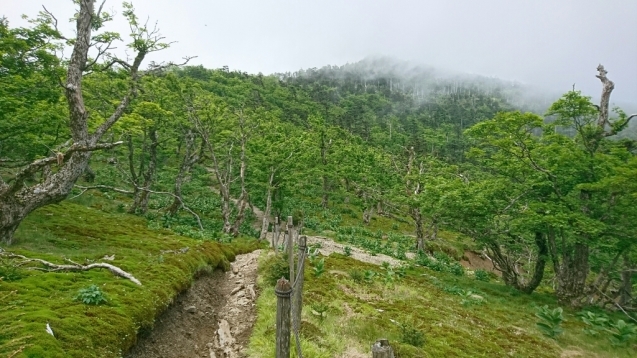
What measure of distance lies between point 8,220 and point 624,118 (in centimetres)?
2507

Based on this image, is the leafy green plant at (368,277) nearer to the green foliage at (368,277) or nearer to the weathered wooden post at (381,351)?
the green foliage at (368,277)

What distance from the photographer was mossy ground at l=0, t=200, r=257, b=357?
623 cm

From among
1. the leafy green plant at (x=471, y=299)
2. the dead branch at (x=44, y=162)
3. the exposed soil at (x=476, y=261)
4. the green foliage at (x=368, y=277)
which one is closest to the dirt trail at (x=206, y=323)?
the dead branch at (x=44, y=162)

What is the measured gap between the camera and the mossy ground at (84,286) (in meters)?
6.23

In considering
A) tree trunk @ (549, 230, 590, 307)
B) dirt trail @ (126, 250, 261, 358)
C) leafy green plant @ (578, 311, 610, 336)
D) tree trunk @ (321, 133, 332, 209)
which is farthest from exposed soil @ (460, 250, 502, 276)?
dirt trail @ (126, 250, 261, 358)

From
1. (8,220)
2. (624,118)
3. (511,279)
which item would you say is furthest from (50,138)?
(624,118)

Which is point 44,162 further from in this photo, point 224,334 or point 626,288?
point 626,288

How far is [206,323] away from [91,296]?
3916 millimetres

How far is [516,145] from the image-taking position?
20.2 m

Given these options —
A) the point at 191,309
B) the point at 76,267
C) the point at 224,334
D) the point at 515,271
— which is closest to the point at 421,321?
the point at 224,334

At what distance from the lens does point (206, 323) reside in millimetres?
11242

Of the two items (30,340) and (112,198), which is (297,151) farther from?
(30,340)

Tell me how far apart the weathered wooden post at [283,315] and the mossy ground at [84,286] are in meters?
3.07

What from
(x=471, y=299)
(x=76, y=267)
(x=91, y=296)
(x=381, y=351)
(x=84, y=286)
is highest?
(x=381, y=351)
